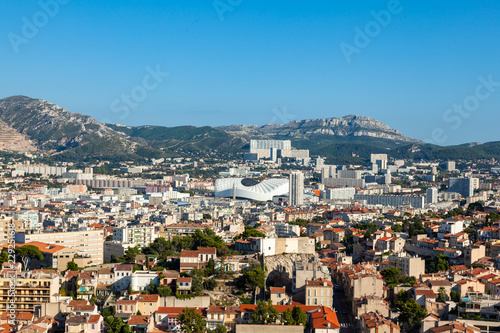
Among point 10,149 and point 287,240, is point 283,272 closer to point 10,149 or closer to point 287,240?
point 287,240

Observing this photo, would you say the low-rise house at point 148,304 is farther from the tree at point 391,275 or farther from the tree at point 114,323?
the tree at point 391,275

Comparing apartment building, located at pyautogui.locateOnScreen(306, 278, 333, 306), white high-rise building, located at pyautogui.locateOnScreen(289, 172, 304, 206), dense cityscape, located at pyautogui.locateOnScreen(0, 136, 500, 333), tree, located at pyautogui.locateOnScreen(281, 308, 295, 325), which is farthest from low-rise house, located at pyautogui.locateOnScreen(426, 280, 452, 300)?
white high-rise building, located at pyautogui.locateOnScreen(289, 172, 304, 206)

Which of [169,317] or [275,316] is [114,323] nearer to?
[169,317]

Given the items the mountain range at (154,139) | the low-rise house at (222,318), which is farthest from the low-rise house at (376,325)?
the mountain range at (154,139)

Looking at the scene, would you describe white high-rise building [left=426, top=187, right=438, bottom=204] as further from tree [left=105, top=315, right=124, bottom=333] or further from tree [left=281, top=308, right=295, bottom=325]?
tree [left=105, top=315, right=124, bottom=333]

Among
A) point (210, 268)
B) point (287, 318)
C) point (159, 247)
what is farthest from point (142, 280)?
point (159, 247)

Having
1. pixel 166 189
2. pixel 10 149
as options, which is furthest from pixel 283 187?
pixel 10 149

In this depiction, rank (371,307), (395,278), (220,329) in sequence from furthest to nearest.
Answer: (395,278)
(371,307)
(220,329)
